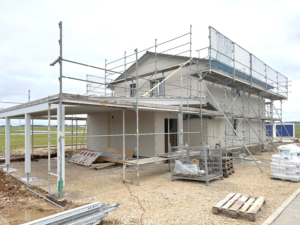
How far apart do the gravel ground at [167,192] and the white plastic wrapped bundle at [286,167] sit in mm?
349

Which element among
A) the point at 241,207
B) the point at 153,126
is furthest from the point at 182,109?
the point at 241,207

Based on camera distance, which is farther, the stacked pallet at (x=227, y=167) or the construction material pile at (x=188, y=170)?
the stacked pallet at (x=227, y=167)

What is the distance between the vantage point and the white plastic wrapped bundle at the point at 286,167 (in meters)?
8.13

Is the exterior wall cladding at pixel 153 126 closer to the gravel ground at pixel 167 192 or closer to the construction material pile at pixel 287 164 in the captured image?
the gravel ground at pixel 167 192

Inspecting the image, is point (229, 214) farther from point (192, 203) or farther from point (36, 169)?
point (36, 169)

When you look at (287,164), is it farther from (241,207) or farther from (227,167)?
(241,207)

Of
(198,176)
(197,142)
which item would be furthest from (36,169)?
(197,142)

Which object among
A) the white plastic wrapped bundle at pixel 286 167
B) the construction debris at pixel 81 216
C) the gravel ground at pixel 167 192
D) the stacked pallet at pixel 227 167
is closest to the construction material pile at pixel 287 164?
the white plastic wrapped bundle at pixel 286 167

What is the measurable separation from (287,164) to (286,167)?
0.12 metres

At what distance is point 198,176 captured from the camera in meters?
8.02

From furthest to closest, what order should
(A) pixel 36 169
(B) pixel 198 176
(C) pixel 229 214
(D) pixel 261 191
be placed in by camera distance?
(A) pixel 36 169, (B) pixel 198 176, (D) pixel 261 191, (C) pixel 229 214

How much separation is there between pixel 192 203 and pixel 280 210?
6.64 ft

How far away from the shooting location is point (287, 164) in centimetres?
834

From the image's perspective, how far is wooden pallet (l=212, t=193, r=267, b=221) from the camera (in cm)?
487
